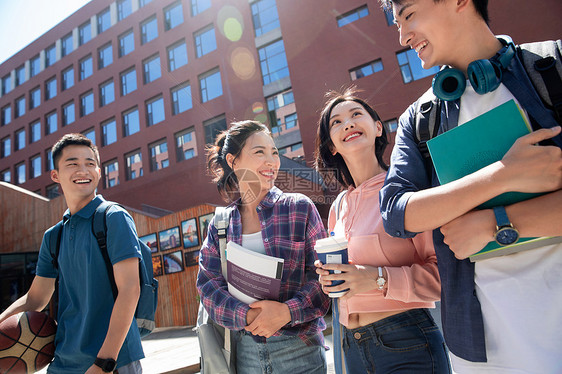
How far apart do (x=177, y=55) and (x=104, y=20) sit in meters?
8.76

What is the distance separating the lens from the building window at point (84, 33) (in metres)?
25.2

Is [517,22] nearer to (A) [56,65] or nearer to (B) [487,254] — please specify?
(B) [487,254]

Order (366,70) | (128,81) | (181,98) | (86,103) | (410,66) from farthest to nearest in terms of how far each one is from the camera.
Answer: (86,103)
(128,81)
(181,98)
(366,70)
(410,66)

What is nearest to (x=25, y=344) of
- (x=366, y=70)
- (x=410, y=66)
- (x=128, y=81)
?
(x=410, y=66)

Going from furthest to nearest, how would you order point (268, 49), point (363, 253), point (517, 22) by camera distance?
point (268, 49) → point (517, 22) → point (363, 253)

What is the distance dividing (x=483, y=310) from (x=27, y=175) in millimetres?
31328

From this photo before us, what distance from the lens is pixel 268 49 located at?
17703 millimetres

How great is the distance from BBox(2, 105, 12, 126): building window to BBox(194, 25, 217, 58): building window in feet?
64.3

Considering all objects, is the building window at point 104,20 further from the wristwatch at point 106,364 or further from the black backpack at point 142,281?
the wristwatch at point 106,364

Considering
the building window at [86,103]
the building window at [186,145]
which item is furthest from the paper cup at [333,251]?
the building window at [86,103]

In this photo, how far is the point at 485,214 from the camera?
969 mm

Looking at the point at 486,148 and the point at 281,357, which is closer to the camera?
the point at 486,148

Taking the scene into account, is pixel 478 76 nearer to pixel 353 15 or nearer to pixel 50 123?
pixel 353 15

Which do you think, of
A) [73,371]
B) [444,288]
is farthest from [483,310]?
[73,371]
